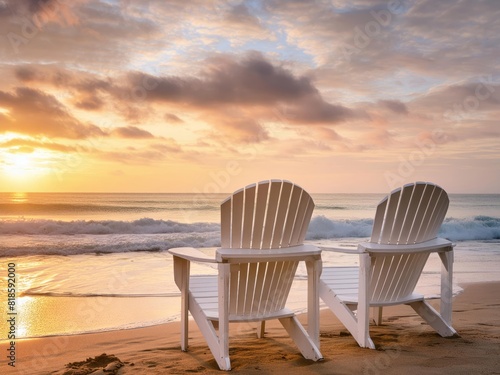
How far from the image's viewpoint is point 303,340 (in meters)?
3.68

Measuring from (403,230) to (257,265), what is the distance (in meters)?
1.26

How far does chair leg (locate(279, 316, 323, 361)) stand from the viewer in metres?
3.58

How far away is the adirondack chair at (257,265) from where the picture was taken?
340 cm

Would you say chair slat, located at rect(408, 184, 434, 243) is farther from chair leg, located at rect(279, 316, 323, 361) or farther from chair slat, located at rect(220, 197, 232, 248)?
chair slat, located at rect(220, 197, 232, 248)

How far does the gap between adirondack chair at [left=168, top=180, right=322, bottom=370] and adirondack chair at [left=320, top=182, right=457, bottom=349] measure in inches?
18.3

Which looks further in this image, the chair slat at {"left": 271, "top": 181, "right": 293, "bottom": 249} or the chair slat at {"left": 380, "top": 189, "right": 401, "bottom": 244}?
the chair slat at {"left": 380, "top": 189, "right": 401, "bottom": 244}

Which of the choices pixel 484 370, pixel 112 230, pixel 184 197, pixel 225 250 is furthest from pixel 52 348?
pixel 184 197

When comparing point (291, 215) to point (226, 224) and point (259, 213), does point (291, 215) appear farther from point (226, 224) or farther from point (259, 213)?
point (226, 224)

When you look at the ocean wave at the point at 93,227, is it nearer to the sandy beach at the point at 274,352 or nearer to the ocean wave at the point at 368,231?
the ocean wave at the point at 368,231

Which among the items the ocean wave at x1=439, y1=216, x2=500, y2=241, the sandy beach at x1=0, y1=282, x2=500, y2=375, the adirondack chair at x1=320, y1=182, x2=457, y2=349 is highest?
the adirondack chair at x1=320, y1=182, x2=457, y2=349

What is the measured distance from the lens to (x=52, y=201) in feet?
101

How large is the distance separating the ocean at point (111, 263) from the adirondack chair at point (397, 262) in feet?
6.15

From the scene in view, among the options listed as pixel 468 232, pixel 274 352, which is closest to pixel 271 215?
pixel 274 352

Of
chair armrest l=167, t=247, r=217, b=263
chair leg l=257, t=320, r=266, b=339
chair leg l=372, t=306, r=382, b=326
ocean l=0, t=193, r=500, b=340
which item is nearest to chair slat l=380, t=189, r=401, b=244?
chair leg l=372, t=306, r=382, b=326
